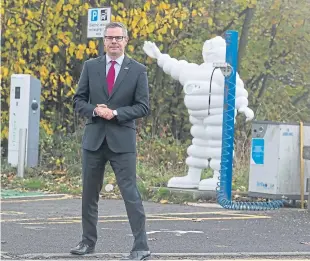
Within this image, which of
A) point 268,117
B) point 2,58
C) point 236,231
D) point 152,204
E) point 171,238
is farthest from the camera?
point 268,117

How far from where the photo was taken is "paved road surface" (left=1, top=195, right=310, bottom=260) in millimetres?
7977

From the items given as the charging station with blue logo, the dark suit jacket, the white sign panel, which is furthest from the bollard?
the dark suit jacket

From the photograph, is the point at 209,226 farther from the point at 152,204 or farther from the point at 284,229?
the point at 152,204

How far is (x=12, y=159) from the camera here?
57.5ft

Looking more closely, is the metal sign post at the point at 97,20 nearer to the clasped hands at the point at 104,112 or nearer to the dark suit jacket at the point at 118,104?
the dark suit jacket at the point at 118,104

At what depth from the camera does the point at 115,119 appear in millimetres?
7379

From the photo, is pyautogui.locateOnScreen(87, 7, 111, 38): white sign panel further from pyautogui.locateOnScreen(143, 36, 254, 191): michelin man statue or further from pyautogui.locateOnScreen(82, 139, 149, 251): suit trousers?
pyautogui.locateOnScreen(82, 139, 149, 251): suit trousers

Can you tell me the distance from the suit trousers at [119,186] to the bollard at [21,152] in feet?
30.0

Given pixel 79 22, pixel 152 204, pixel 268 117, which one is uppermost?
pixel 79 22

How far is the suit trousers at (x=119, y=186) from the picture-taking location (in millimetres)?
7387

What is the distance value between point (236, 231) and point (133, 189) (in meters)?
2.68

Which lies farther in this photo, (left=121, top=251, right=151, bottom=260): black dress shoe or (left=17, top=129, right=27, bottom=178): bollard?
(left=17, top=129, right=27, bottom=178): bollard

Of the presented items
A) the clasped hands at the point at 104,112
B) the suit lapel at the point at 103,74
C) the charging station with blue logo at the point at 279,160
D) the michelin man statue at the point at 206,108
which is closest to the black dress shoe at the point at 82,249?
the clasped hands at the point at 104,112

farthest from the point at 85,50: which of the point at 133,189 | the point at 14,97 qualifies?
the point at 133,189
